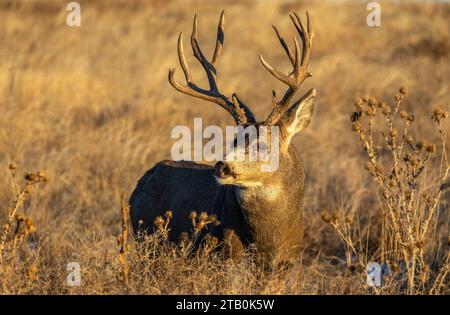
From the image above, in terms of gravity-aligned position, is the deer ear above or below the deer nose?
above

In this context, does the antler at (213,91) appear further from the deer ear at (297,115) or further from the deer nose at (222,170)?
the deer nose at (222,170)

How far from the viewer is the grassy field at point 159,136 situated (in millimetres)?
4672

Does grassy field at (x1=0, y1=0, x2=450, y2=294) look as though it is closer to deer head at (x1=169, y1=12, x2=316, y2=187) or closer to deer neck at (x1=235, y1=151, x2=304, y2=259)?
deer neck at (x1=235, y1=151, x2=304, y2=259)

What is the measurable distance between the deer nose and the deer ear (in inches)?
23.8

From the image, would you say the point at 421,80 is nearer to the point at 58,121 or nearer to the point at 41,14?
the point at 58,121

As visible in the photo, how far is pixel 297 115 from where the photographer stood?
5.05 metres

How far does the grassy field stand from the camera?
15.3 ft

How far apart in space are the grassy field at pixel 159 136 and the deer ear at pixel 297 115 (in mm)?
726

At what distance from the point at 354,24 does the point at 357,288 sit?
538 inches

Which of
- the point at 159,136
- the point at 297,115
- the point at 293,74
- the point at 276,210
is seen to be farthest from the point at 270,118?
the point at 159,136

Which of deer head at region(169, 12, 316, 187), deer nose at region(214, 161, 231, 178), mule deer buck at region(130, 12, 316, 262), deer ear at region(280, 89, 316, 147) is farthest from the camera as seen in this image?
deer ear at region(280, 89, 316, 147)

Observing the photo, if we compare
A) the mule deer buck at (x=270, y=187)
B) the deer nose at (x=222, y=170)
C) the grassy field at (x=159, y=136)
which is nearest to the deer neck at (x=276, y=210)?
the mule deer buck at (x=270, y=187)

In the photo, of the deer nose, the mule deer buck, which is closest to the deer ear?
the mule deer buck

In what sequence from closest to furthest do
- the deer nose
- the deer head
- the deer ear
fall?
the deer nose
the deer head
the deer ear
